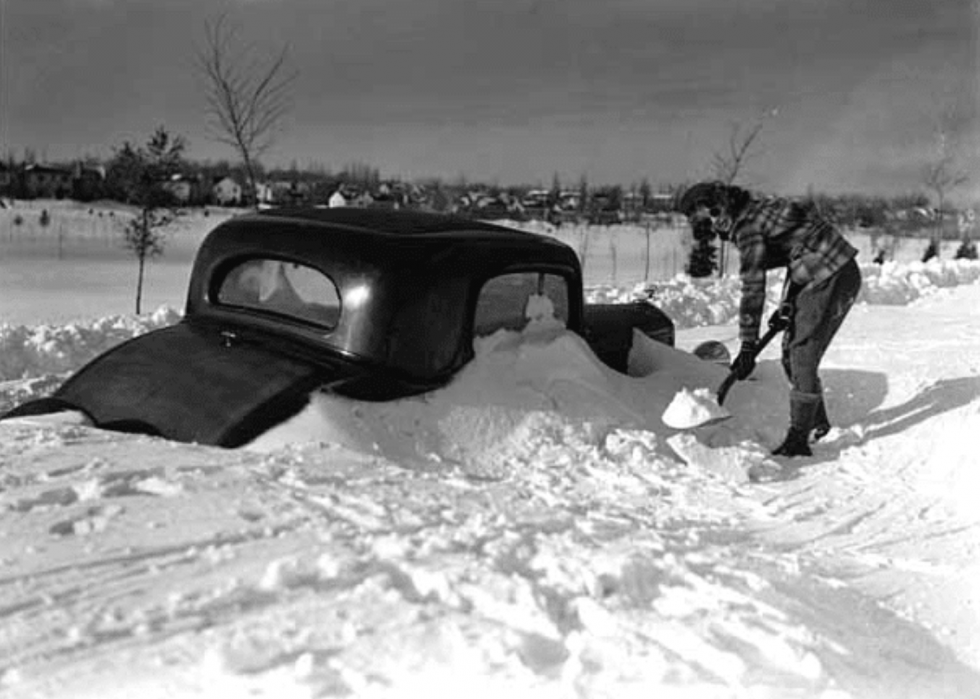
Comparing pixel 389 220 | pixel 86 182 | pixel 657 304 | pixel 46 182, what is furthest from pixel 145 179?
pixel 46 182

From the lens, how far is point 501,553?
2918mm

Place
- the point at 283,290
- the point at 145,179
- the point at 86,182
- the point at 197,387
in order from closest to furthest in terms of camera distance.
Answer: the point at 197,387, the point at 283,290, the point at 145,179, the point at 86,182

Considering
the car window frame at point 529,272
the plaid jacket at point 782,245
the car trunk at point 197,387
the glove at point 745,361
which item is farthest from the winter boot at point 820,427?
the car trunk at point 197,387

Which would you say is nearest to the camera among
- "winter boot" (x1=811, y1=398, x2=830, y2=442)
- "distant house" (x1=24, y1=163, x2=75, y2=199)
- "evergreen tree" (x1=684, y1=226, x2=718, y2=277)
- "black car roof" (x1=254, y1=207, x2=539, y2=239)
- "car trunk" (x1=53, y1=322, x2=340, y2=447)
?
"car trunk" (x1=53, y1=322, x2=340, y2=447)

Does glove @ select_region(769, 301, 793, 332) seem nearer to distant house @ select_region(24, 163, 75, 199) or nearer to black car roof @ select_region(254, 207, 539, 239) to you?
black car roof @ select_region(254, 207, 539, 239)

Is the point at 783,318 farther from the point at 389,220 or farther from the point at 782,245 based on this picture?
the point at 389,220

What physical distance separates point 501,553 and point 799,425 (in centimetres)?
320

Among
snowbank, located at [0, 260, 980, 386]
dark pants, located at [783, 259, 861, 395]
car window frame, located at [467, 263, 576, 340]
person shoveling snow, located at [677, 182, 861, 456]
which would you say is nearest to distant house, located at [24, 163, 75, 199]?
snowbank, located at [0, 260, 980, 386]

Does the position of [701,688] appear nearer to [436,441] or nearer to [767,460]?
[436,441]

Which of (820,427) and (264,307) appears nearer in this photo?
(264,307)

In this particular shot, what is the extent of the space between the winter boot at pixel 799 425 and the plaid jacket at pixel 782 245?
47 centimetres

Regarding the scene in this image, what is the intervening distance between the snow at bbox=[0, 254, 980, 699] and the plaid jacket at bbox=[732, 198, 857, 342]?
85 cm

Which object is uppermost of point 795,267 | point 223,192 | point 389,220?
point 223,192

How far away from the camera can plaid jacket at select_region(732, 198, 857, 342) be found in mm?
5602
